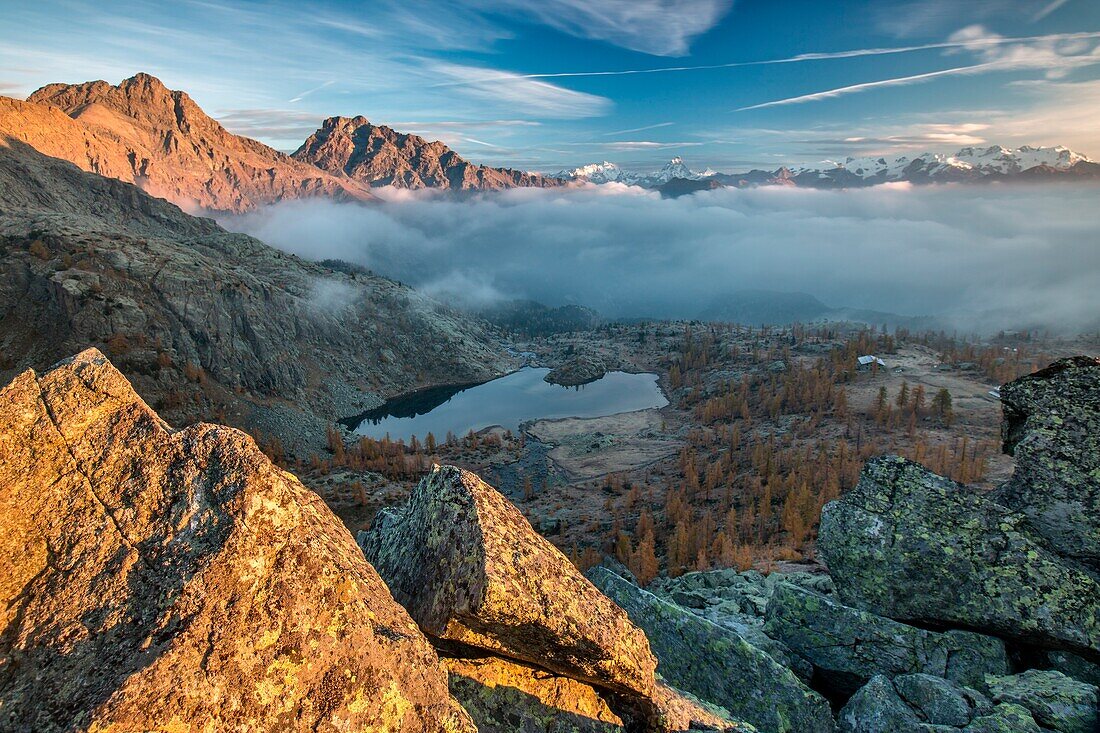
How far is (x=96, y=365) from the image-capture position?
27.2 ft

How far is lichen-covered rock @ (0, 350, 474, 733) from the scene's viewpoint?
535 centimetres

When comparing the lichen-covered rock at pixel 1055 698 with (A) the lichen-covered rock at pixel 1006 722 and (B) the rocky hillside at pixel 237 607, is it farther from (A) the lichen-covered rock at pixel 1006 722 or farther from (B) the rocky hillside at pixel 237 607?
(B) the rocky hillside at pixel 237 607

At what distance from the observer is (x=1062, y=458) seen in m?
14.8

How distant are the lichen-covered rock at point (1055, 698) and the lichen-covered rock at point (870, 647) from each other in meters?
1.25

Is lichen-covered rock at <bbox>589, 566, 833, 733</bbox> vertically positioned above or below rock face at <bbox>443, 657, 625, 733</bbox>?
below

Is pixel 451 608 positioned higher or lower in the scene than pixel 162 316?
higher

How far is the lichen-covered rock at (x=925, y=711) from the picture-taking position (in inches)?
406

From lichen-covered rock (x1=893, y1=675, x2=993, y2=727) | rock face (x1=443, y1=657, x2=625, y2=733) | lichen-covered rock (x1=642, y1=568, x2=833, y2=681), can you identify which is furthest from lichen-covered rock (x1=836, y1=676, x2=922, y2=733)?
rock face (x1=443, y1=657, x2=625, y2=733)

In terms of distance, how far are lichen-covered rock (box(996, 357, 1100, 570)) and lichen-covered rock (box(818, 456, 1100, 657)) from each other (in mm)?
727

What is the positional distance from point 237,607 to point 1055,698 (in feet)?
52.6

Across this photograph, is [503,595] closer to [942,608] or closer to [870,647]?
[870,647]

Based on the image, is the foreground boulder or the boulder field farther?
the foreground boulder

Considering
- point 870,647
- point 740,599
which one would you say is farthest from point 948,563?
point 740,599

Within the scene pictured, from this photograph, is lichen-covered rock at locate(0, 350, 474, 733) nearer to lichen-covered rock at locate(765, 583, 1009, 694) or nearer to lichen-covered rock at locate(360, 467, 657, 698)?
lichen-covered rock at locate(360, 467, 657, 698)
